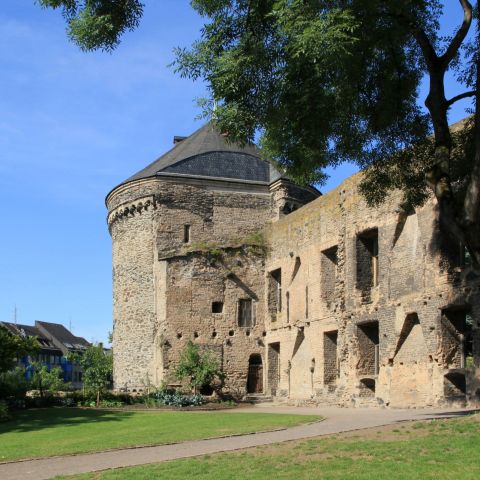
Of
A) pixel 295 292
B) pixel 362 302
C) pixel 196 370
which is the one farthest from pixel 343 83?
pixel 196 370

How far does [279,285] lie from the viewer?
34781 mm

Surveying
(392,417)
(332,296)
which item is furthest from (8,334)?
(392,417)

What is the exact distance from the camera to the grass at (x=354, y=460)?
10.9m

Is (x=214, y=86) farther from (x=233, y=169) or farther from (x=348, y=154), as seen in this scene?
(x=233, y=169)

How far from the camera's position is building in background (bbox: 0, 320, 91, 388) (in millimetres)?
89375

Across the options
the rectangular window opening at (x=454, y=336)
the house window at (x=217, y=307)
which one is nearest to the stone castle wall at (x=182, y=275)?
the house window at (x=217, y=307)

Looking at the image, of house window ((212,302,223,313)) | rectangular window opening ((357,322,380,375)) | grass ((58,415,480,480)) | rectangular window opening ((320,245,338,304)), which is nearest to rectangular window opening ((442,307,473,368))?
rectangular window opening ((357,322,380,375))

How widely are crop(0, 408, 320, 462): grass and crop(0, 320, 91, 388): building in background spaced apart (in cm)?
6492

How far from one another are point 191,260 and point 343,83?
68.5 ft

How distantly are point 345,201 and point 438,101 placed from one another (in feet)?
45.4

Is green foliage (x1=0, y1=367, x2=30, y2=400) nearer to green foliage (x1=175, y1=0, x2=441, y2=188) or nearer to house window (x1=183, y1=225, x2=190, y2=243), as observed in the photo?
house window (x1=183, y1=225, x2=190, y2=243)

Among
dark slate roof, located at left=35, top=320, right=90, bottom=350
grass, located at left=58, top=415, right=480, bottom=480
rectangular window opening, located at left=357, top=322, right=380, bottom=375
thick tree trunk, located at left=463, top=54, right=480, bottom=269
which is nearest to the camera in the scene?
grass, located at left=58, top=415, right=480, bottom=480

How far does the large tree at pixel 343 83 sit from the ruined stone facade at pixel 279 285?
23.2ft

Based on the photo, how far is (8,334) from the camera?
26.5 m
